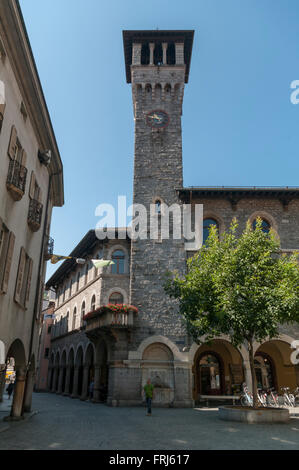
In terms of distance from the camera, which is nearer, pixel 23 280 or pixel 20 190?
pixel 20 190

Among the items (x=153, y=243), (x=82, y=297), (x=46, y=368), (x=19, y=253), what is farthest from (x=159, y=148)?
(x=46, y=368)

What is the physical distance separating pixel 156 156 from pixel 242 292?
44.9 ft

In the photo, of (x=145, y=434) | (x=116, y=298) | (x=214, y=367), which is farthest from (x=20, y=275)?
(x=214, y=367)

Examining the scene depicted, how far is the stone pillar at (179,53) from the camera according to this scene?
91.3ft

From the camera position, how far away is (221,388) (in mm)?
24016

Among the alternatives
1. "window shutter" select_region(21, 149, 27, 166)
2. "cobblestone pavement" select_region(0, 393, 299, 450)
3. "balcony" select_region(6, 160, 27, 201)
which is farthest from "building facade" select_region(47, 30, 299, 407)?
"balcony" select_region(6, 160, 27, 201)

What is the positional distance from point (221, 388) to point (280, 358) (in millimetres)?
4331

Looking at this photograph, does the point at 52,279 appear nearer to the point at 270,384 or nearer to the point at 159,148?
the point at 159,148

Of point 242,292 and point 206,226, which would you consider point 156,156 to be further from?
point 242,292

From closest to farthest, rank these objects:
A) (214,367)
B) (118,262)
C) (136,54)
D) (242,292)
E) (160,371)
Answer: (242,292)
(160,371)
(214,367)
(118,262)
(136,54)

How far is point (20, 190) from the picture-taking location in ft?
35.2

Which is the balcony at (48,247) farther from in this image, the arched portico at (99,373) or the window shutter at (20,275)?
the arched portico at (99,373)

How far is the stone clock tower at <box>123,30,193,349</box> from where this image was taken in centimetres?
2156

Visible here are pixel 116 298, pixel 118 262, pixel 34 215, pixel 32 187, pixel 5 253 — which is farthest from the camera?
pixel 118 262
